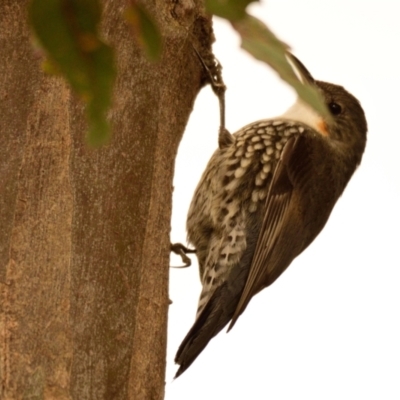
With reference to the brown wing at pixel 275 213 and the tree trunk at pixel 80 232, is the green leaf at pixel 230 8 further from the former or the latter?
the brown wing at pixel 275 213

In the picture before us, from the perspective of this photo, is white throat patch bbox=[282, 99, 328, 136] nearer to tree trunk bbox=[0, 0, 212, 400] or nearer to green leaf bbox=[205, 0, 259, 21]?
tree trunk bbox=[0, 0, 212, 400]

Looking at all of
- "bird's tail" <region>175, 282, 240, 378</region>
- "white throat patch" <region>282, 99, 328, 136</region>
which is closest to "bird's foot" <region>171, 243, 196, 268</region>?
"bird's tail" <region>175, 282, 240, 378</region>

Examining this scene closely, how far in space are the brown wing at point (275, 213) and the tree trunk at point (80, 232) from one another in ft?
2.40

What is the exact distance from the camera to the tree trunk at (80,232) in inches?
67.4

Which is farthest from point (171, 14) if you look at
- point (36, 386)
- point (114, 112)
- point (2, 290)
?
point (36, 386)

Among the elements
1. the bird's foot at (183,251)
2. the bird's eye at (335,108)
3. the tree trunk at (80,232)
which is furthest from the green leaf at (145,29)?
the bird's eye at (335,108)

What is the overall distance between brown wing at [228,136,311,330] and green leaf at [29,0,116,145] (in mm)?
2122

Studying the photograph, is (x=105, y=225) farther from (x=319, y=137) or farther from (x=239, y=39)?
Result: (x=319, y=137)

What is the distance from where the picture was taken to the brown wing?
2768 mm

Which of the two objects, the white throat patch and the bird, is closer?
the bird

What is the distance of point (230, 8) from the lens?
25.6 inches

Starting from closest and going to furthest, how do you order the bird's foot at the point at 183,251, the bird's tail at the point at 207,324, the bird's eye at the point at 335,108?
the bird's tail at the point at 207,324 → the bird's foot at the point at 183,251 → the bird's eye at the point at 335,108

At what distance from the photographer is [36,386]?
167 centimetres

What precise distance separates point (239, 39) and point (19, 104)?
52.0 inches
